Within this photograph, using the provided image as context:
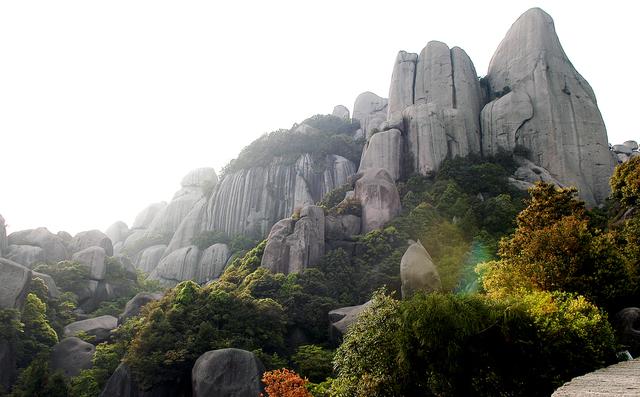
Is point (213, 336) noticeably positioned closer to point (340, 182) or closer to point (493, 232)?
point (493, 232)

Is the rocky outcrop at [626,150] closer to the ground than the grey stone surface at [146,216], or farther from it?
farther from it

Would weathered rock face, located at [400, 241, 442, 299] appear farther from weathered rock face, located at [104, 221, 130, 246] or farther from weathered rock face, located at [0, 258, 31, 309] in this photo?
weathered rock face, located at [104, 221, 130, 246]

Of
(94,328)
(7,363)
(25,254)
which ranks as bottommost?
(7,363)

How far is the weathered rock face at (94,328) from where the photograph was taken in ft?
89.3

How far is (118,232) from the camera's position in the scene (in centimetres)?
5897

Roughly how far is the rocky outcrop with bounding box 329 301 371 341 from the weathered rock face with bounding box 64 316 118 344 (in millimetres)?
13919

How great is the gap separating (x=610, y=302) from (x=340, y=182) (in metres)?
33.6

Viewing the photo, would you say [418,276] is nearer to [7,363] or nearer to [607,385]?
[607,385]

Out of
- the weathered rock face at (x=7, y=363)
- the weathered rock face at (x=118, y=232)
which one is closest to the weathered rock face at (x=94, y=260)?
the weathered rock face at (x=7, y=363)

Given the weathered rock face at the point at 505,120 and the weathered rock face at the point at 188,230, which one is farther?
the weathered rock face at the point at 188,230

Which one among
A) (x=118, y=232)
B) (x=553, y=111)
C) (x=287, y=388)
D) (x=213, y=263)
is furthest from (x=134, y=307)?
(x=553, y=111)

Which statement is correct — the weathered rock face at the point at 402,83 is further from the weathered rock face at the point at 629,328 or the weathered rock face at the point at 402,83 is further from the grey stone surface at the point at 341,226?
the weathered rock face at the point at 629,328

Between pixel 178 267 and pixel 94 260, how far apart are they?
25.7 feet

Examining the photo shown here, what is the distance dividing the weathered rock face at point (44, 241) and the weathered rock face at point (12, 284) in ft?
50.8
